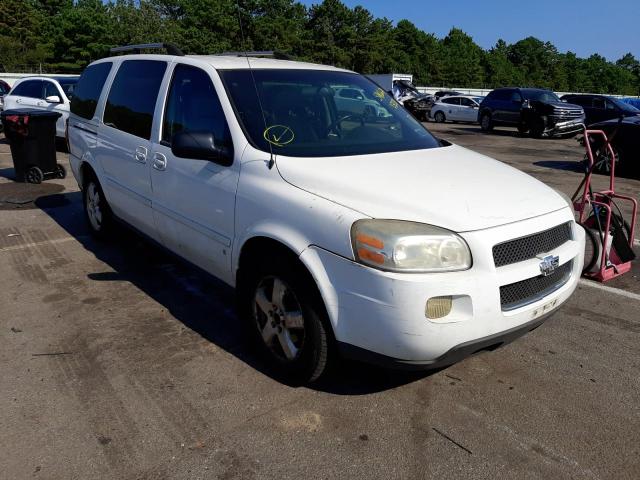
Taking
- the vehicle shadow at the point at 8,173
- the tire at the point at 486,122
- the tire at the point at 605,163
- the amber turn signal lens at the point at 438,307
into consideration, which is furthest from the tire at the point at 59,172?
the tire at the point at 486,122

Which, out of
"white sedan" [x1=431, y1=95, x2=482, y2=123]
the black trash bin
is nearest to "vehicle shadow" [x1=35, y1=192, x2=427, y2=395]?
the black trash bin

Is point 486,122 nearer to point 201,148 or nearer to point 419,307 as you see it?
point 201,148

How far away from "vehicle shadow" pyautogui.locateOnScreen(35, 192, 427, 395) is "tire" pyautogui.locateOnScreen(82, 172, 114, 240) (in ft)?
0.52

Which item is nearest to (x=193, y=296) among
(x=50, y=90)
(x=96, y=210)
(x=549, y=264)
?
(x=96, y=210)

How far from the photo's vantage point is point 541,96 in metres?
20.8

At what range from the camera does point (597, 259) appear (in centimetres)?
500

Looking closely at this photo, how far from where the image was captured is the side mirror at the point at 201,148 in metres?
3.36

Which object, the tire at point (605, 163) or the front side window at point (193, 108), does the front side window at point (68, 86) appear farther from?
the tire at point (605, 163)

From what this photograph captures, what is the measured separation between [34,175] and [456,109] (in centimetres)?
2178

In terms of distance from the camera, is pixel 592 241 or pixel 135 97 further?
pixel 592 241

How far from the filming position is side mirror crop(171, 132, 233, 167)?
336 centimetres

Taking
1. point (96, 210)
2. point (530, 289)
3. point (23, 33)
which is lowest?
point (96, 210)

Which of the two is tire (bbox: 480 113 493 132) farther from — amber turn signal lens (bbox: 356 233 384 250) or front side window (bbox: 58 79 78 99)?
amber turn signal lens (bbox: 356 233 384 250)

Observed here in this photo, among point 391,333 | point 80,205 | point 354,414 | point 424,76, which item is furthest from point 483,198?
point 424,76
